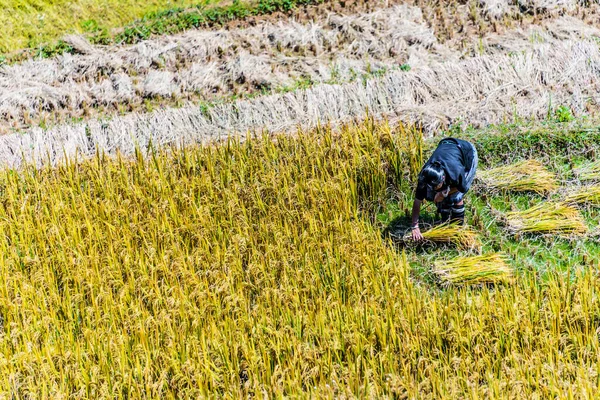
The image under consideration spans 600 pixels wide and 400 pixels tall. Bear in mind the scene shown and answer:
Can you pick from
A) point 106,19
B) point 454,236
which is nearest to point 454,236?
point 454,236

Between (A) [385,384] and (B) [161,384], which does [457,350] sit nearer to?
(A) [385,384]

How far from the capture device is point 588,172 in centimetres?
550

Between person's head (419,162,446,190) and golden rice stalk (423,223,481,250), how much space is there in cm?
46

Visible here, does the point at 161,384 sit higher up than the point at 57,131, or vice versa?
the point at 57,131

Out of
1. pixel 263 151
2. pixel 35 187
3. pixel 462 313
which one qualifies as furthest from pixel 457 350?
pixel 35 187

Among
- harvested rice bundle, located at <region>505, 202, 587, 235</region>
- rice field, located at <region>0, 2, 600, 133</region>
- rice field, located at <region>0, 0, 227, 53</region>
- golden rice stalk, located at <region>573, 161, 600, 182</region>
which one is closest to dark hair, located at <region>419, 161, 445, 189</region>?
harvested rice bundle, located at <region>505, 202, 587, 235</region>

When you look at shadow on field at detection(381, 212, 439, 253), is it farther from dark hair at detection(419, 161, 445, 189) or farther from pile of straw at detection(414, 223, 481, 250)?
dark hair at detection(419, 161, 445, 189)

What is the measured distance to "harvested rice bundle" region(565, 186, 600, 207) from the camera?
523cm

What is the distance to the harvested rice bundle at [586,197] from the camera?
206 inches

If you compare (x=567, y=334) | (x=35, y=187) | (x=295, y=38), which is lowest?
(x=567, y=334)

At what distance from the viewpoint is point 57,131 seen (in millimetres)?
6672

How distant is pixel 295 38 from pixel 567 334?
16.4ft

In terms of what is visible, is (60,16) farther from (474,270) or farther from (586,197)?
(586,197)

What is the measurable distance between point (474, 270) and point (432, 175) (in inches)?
27.2
